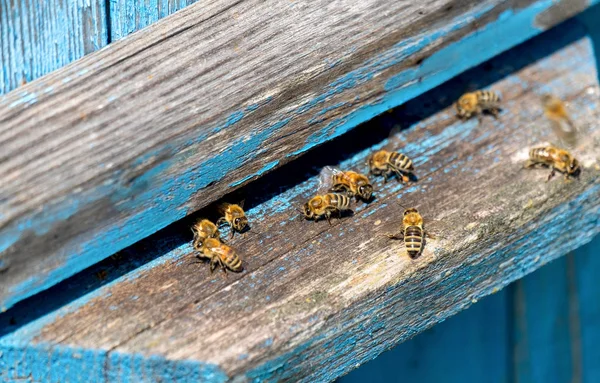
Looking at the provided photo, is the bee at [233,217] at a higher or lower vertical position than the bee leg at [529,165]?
lower

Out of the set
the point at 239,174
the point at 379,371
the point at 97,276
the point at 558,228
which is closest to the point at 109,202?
the point at 97,276

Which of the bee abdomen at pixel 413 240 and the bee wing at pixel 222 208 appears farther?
the bee wing at pixel 222 208

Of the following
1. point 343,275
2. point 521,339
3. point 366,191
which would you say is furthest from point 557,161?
point 521,339

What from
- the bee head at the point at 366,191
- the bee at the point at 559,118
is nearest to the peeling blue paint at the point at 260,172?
the bee head at the point at 366,191

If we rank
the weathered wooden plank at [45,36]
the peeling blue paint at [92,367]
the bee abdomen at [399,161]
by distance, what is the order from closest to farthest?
1. the peeling blue paint at [92,367]
2. the weathered wooden plank at [45,36]
3. the bee abdomen at [399,161]

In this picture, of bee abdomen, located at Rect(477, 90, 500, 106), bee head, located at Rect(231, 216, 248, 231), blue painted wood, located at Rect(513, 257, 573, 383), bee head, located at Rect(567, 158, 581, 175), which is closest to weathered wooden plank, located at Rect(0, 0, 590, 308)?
bee head, located at Rect(231, 216, 248, 231)

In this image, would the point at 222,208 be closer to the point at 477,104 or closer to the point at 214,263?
the point at 214,263

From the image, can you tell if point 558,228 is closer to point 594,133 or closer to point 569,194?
point 569,194

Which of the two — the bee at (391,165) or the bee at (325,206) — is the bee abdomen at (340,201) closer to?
the bee at (325,206)
